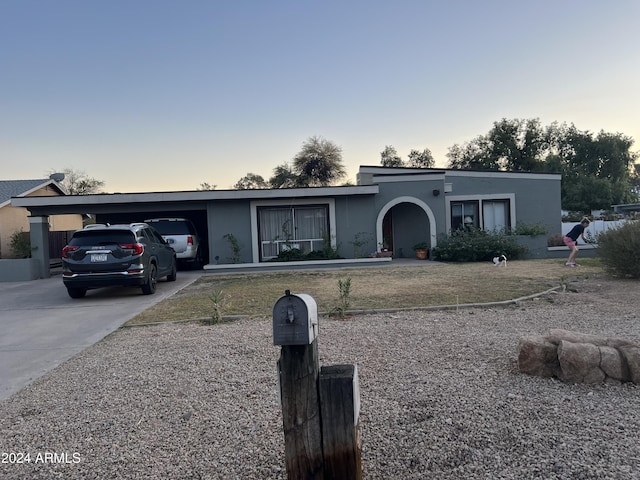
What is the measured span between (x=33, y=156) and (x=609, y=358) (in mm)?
36871

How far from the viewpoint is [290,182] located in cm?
4150

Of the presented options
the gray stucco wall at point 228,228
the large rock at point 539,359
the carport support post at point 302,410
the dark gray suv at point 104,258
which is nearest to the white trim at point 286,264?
the gray stucco wall at point 228,228

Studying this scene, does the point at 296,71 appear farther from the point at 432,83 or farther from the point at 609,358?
the point at 609,358

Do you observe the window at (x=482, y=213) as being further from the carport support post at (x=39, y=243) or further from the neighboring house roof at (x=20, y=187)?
the neighboring house roof at (x=20, y=187)

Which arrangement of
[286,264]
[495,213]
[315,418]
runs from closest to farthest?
1. [315,418]
2. [286,264]
3. [495,213]

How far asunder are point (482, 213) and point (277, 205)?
29.8 feet

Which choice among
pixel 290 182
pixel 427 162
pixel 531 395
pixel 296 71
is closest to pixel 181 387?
pixel 531 395

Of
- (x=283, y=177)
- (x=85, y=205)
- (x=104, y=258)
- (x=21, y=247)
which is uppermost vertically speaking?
(x=283, y=177)

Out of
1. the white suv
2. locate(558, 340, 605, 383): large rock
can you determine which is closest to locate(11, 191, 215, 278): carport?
the white suv

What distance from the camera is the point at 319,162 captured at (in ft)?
132

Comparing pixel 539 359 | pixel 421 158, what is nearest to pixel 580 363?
pixel 539 359

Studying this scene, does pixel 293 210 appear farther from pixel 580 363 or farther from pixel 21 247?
pixel 580 363

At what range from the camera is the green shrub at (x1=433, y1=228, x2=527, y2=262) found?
16484mm

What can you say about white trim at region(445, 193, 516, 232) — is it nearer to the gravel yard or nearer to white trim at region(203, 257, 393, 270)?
white trim at region(203, 257, 393, 270)
